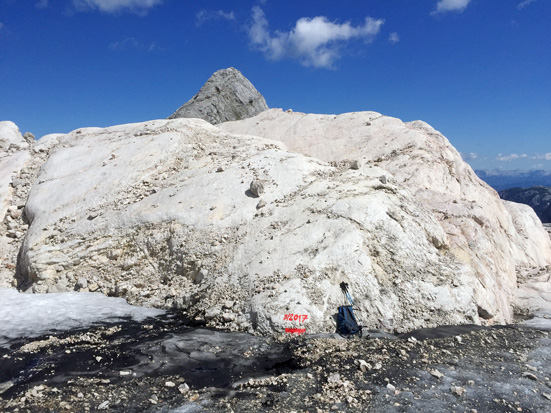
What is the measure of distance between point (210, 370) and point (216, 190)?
744cm

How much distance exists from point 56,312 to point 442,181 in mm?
16397

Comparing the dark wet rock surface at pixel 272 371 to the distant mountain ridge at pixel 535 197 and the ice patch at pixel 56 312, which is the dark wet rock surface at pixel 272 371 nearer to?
the ice patch at pixel 56 312

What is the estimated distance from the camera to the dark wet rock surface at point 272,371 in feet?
20.1

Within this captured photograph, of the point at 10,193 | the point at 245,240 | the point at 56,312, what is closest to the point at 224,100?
the point at 10,193

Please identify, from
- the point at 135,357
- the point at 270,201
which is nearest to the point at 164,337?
the point at 135,357

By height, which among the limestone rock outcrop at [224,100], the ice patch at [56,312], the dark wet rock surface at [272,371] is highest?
the limestone rock outcrop at [224,100]

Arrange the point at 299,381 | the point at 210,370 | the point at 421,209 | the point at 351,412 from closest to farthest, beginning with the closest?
the point at 351,412 → the point at 299,381 → the point at 210,370 → the point at 421,209

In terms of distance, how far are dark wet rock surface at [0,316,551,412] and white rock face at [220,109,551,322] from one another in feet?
9.79

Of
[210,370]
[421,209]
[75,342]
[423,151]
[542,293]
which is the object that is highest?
[423,151]

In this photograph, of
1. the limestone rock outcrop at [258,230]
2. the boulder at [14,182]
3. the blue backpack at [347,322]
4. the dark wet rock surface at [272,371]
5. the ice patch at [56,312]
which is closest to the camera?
the dark wet rock surface at [272,371]

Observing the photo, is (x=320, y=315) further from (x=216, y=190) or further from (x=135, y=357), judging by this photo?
(x=216, y=190)

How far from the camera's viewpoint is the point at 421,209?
12.4 m

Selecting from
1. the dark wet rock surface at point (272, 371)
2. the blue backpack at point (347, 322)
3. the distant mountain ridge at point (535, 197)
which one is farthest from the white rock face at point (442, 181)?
the distant mountain ridge at point (535, 197)

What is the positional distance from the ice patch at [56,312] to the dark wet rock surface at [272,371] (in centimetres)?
64
